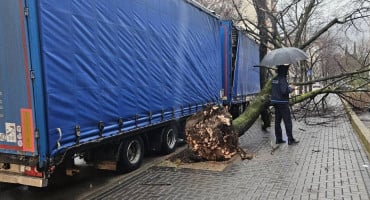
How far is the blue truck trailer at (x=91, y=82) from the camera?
504cm

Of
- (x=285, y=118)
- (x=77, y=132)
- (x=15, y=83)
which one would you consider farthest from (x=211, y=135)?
(x=15, y=83)

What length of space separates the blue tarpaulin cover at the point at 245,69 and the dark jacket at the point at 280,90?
4.29 metres

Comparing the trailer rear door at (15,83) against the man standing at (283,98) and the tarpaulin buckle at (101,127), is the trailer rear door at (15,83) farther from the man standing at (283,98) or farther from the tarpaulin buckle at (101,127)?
the man standing at (283,98)

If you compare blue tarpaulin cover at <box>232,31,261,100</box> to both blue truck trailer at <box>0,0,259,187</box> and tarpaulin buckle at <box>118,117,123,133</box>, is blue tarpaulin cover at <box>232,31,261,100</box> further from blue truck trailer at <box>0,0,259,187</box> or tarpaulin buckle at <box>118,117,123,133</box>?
tarpaulin buckle at <box>118,117,123,133</box>

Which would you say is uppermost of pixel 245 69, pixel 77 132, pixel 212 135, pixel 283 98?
pixel 245 69

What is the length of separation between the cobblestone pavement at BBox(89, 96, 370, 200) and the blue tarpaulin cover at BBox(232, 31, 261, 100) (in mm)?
5524

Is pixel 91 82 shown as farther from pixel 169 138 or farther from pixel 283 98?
pixel 283 98

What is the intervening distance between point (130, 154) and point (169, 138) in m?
1.97

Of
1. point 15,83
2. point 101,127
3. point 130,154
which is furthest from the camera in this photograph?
point 130,154

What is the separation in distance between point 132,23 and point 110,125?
6.39ft

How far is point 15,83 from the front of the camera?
512 centimetres

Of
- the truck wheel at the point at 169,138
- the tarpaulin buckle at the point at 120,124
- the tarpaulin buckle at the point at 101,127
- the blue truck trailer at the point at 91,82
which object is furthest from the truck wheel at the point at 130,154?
the truck wheel at the point at 169,138

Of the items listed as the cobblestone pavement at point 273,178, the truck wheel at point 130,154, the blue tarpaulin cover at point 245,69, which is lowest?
the cobblestone pavement at point 273,178

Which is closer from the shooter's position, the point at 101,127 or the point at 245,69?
the point at 101,127
